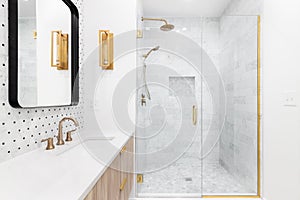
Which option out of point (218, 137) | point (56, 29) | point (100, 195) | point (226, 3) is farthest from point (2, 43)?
point (226, 3)

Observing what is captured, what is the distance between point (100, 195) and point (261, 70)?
7.45 feet

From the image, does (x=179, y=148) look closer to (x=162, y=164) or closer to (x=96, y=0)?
(x=162, y=164)

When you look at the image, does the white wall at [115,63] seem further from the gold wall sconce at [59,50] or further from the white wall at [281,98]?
the white wall at [281,98]

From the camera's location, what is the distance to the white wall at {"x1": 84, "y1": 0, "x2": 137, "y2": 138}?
2408 millimetres

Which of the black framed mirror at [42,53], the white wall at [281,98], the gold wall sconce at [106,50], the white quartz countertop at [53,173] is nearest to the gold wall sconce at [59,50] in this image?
the black framed mirror at [42,53]

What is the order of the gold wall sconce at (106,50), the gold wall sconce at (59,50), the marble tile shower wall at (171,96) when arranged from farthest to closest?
the marble tile shower wall at (171,96)
the gold wall sconce at (106,50)
the gold wall sconce at (59,50)

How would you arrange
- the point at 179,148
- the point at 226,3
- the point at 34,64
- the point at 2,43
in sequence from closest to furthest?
1. the point at 2,43
2. the point at 34,64
3. the point at 179,148
4. the point at 226,3

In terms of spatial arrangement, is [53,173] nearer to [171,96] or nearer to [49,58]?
[49,58]

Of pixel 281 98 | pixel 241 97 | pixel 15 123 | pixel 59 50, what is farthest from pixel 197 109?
pixel 15 123

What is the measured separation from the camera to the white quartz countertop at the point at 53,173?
719 millimetres

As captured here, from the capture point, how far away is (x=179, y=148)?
2.92 m

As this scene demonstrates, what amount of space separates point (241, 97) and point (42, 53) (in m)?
2.22

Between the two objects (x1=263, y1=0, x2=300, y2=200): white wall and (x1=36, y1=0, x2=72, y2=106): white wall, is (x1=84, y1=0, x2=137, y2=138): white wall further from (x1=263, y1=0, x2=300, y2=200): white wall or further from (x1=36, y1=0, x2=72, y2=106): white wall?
(x1=263, y1=0, x2=300, y2=200): white wall

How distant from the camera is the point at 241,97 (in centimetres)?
275
